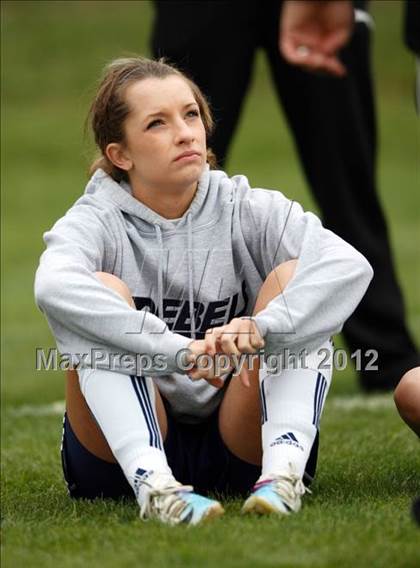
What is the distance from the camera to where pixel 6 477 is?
425 centimetres

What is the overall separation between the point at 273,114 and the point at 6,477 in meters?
16.0

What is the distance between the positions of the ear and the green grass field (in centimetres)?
26

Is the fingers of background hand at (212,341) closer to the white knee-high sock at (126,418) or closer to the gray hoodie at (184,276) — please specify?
the gray hoodie at (184,276)

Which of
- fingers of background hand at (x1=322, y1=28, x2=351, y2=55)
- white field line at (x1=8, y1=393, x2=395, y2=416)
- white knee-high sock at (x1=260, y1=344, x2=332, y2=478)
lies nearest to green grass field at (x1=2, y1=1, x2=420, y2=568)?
white field line at (x1=8, y1=393, x2=395, y2=416)

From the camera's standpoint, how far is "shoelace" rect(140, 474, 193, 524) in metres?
3.20

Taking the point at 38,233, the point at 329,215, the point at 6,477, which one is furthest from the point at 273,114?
the point at 6,477

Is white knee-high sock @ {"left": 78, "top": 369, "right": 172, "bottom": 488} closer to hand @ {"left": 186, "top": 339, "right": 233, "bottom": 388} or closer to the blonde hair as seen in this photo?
hand @ {"left": 186, "top": 339, "right": 233, "bottom": 388}

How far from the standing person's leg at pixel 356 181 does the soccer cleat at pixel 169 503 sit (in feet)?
9.36

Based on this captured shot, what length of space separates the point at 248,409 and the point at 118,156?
777 millimetres

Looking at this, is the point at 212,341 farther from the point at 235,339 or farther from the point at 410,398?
the point at 410,398

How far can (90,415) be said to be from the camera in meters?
3.54

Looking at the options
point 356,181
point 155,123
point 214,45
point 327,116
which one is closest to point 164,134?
point 155,123

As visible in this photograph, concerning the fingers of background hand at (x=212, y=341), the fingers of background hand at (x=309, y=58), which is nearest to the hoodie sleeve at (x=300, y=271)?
the fingers of background hand at (x=212, y=341)

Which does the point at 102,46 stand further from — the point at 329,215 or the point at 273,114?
the point at 329,215
